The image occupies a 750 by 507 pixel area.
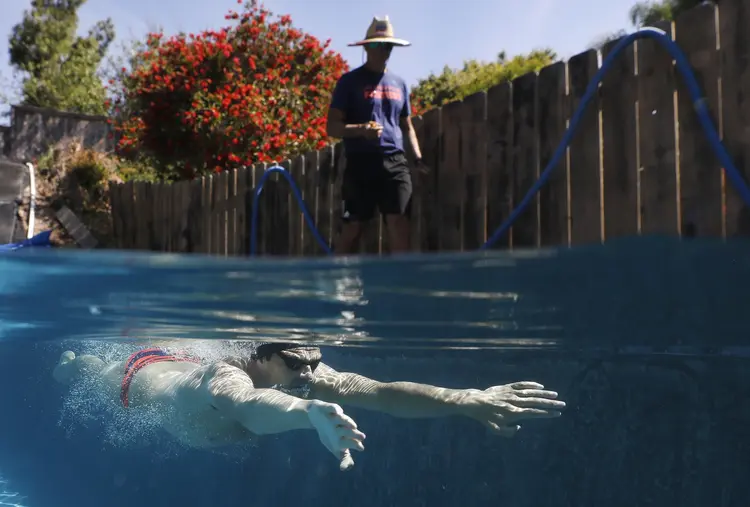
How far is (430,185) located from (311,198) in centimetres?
191

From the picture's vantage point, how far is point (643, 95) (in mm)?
3873

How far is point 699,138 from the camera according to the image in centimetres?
355

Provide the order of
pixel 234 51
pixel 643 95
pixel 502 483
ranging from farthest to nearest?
pixel 502 483 → pixel 234 51 → pixel 643 95

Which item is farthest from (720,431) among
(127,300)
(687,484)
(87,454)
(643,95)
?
(87,454)

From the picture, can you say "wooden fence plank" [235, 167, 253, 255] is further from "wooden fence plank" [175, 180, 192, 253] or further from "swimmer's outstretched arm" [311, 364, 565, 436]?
"swimmer's outstretched arm" [311, 364, 565, 436]

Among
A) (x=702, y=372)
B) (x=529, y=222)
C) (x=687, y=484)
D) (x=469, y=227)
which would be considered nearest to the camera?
(x=529, y=222)

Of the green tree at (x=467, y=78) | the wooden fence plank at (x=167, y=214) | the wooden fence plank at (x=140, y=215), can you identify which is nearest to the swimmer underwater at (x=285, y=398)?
the wooden fence plank at (x=167, y=214)

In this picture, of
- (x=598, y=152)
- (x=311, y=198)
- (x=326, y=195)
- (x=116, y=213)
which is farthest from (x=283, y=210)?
(x=116, y=213)

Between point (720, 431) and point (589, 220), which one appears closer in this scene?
point (589, 220)

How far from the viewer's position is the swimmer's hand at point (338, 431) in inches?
135

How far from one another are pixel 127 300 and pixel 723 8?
5410 mm

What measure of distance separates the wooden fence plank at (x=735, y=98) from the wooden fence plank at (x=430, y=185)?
245 cm

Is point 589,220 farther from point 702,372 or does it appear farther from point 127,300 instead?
point 702,372

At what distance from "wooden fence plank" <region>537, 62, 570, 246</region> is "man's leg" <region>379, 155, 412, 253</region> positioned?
142 cm
